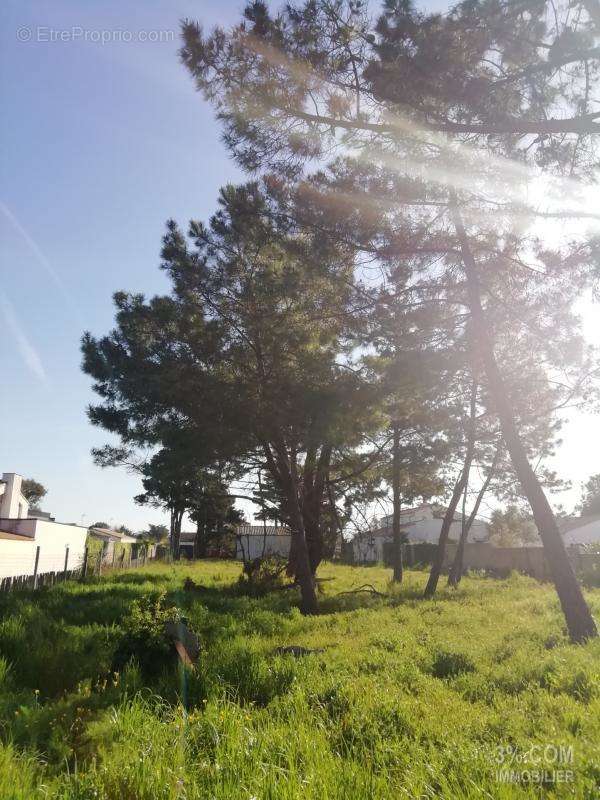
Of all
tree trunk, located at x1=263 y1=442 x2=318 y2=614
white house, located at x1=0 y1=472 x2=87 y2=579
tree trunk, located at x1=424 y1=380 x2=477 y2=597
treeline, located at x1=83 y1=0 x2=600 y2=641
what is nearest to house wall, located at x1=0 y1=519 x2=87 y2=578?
white house, located at x1=0 y1=472 x2=87 y2=579

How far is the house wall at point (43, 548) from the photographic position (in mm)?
19016

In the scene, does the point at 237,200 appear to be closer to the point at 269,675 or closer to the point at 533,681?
the point at 269,675

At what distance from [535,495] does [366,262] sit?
5274 mm

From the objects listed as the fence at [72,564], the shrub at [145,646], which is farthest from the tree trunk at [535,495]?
the fence at [72,564]

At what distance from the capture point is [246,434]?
13.0 meters

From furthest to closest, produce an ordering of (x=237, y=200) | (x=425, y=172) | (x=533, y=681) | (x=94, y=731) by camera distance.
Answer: (x=237, y=200), (x=425, y=172), (x=533, y=681), (x=94, y=731)

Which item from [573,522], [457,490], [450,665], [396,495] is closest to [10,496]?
[396,495]

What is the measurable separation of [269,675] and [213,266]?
9787mm

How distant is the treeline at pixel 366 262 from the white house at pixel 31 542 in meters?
6.54

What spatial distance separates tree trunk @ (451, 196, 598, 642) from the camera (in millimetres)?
8500

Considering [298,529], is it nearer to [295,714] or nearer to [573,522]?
[295,714]

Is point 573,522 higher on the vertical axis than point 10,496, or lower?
lower

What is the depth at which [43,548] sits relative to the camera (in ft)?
83.0

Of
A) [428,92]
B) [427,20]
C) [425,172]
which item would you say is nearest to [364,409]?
[425,172]
